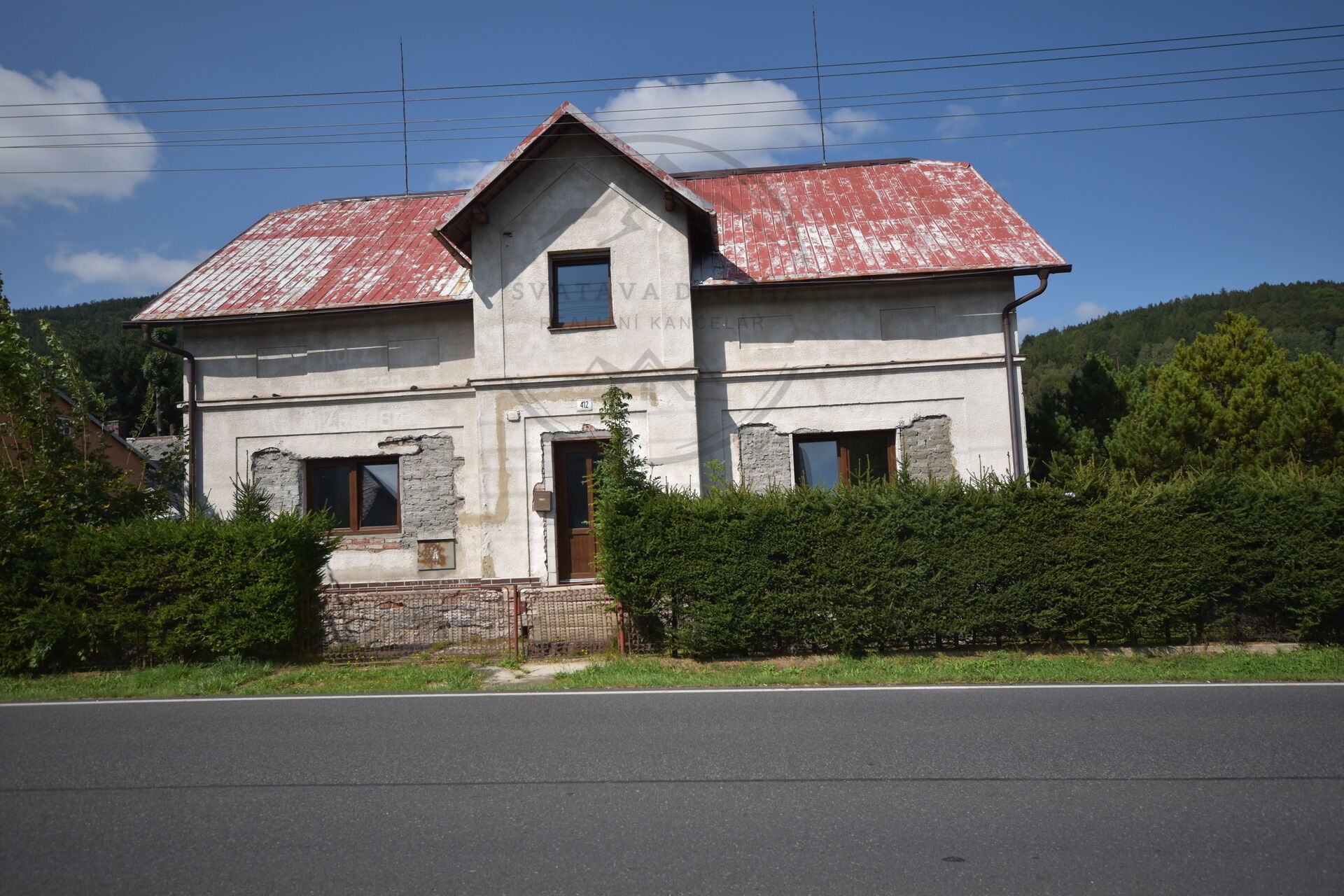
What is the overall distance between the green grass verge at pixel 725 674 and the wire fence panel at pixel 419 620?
955 millimetres

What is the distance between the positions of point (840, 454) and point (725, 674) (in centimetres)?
624

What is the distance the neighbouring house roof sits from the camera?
14.6 metres

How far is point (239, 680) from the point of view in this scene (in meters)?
9.75

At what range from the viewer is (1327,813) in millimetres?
4742

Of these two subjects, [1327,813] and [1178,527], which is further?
[1178,527]

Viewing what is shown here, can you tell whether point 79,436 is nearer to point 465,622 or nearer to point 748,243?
point 465,622

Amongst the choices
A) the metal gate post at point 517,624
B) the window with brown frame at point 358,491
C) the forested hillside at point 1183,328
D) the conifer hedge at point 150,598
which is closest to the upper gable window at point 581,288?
the window with brown frame at point 358,491

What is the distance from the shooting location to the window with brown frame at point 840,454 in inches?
583

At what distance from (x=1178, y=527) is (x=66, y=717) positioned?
11.9 metres

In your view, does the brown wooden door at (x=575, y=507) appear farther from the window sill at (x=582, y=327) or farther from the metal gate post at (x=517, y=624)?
the metal gate post at (x=517, y=624)

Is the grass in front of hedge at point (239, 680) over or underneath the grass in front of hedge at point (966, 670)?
over

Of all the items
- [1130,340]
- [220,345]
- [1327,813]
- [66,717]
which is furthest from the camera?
[1130,340]

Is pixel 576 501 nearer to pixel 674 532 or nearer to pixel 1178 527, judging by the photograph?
pixel 674 532

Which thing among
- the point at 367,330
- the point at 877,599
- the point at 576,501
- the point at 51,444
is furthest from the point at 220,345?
the point at 877,599
